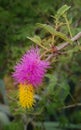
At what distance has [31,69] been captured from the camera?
1.20 metres

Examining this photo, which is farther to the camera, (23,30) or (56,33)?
(23,30)

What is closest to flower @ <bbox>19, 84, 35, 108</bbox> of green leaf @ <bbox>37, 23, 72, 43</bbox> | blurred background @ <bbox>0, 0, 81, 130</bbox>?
green leaf @ <bbox>37, 23, 72, 43</bbox>

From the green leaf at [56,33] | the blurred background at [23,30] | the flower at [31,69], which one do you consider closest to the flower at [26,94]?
the flower at [31,69]

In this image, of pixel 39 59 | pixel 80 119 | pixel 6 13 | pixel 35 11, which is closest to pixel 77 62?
pixel 80 119

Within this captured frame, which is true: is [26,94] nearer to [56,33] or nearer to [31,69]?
[31,69]

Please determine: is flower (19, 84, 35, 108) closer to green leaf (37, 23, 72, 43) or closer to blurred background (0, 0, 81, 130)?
green leaf (37, 23, 72, 43)

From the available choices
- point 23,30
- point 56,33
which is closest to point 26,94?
point 56,33

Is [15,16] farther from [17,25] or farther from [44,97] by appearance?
[44,97]

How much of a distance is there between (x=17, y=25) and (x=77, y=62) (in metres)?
0.53

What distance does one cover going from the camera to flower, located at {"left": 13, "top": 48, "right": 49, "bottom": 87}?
120cm

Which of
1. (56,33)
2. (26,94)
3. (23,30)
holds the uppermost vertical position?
(23,30)

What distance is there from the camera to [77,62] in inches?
108

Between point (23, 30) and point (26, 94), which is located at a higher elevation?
point (23, 30)

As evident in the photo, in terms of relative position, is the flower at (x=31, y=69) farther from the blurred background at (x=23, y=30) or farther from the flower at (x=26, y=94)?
the blurred background at (x=23, y=30)
